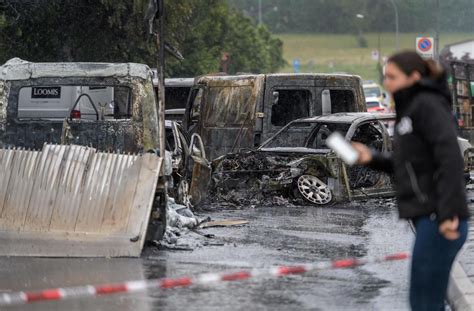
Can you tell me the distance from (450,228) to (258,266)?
444cm

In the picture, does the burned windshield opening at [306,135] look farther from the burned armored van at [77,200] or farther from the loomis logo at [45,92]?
the burned armored van at [77,200]

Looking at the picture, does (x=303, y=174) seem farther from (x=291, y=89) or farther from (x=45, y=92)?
(x=291, y=89)

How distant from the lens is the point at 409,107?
5.91 meters

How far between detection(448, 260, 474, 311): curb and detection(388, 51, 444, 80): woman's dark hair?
2350 mm

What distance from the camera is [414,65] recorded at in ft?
19.4

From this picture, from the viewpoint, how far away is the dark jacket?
18.5ft

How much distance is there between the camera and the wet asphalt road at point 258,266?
8.16 m

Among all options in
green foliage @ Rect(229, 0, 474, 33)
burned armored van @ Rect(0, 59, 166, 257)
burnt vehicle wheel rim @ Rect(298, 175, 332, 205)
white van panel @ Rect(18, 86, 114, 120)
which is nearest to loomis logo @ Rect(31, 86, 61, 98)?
white van panel @ Rect(18, 86, 114, 120)

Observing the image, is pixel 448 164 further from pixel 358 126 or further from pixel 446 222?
pixel 358 126

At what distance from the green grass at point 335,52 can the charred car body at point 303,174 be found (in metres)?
80.2

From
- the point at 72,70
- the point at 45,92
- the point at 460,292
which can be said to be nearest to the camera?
the point at 460,292

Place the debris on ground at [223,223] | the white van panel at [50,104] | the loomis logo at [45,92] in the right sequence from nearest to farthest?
the debris on ground at [223,223] → the white van panel at [50,104] → the loomis logo at [45,92]

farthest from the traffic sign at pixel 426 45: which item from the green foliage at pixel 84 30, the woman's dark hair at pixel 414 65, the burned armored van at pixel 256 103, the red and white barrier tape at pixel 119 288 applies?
the woman's dark hair at pixel 414 65

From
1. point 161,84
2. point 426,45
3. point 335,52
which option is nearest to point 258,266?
point 161,84
